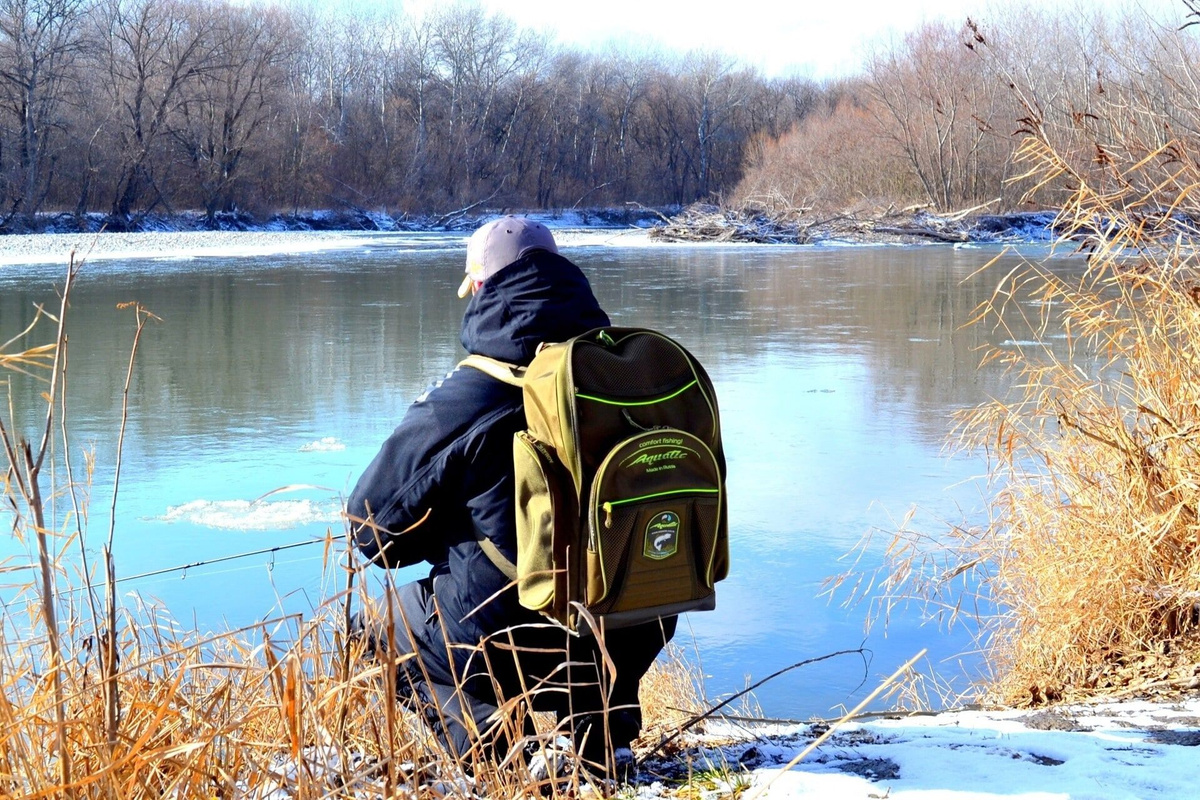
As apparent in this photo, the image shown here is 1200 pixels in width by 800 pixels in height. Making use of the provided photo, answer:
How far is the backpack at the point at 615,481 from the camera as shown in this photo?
85.7 inches

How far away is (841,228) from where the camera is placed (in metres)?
30.0

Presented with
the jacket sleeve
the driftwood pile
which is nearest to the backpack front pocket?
the jacket sleeve

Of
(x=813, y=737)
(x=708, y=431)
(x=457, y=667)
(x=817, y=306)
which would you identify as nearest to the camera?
(x=708, y=431)

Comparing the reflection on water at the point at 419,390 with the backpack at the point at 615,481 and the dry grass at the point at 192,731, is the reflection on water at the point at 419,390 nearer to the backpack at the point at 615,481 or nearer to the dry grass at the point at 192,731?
the dry grass at the point at 192,731

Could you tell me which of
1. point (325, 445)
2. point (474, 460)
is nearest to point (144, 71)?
point (325, 445)

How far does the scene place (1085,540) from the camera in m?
3.79

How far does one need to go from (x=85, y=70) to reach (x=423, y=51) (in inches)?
589

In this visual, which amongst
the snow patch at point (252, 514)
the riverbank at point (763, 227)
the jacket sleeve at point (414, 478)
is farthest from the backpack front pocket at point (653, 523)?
the riverbank at point (763, 227)

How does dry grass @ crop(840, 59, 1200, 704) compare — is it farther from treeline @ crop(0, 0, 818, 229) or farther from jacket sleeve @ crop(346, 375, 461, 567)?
treeline @ crop(0, 0, 818, 229)

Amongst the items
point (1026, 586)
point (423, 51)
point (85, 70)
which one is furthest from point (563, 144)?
point (1026, 586)

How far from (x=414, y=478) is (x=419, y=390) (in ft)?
19.0

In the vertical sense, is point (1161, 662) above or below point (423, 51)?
below

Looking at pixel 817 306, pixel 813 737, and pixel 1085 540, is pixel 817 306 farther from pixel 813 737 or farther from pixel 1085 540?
pixel 813 737

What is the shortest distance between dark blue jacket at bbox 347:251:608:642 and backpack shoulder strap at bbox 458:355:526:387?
0.01 meters
